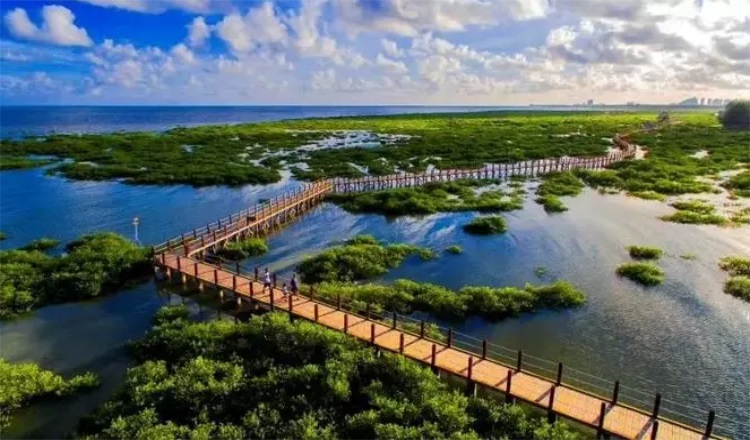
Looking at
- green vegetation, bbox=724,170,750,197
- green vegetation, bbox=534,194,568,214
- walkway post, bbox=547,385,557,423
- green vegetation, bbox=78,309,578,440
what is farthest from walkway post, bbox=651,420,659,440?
green vegetation, bbox=724,170,750,197

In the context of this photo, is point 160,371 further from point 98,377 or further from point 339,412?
point 339,412

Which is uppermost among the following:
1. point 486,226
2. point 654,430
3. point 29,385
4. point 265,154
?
point 265,154

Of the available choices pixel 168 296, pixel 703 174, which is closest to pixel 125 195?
pixel 168 296

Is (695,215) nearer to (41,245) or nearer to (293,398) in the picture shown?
(293,398)

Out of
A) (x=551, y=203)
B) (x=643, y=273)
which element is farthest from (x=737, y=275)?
(x=551, y=203)

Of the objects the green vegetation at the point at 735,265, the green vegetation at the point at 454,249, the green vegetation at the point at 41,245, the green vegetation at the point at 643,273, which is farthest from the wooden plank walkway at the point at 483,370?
the green vegetation at the point at 735,265

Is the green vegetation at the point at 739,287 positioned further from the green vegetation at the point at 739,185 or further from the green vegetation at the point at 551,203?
the green vegetation at the point at 739,185

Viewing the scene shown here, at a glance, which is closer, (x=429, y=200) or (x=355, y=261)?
(x=355, y=261)
